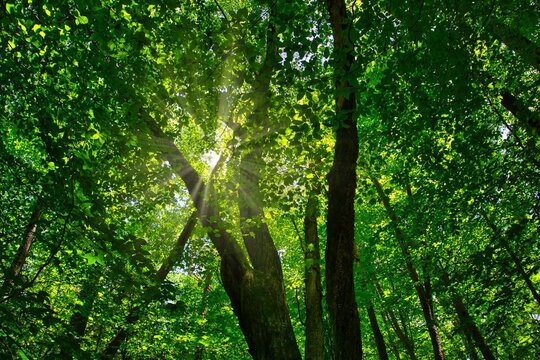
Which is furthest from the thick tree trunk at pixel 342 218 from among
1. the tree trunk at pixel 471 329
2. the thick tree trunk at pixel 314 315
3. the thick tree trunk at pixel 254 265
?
the tree trunk at pixel 471 329

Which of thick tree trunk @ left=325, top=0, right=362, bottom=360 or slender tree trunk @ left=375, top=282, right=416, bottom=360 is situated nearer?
thick tree trunk @ left=325, top=0, right=362, bottom=360

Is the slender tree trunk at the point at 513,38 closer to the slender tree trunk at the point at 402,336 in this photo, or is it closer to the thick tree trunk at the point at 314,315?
the thick tree trunk at the point at 314,315

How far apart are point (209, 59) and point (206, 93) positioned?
81cm

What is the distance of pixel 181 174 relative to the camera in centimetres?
602

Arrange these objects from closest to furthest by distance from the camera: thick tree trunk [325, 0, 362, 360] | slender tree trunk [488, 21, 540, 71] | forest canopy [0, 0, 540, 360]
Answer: thick tree trunk [325, 0, 362, 360]
forest canopy [0, 0, 540, 360]
slender tree trunk [488, 21, 540, 71]

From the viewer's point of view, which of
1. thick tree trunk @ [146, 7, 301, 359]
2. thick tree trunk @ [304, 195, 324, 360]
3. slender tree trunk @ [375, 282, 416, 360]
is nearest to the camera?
thick tree trunk @ [146, 7, 301, 359]

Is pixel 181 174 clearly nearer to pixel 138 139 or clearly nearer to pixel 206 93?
pixel 138 139

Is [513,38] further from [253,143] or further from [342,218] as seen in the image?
[342,218]

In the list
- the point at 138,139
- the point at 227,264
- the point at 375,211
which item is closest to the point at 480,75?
the point at 227,264

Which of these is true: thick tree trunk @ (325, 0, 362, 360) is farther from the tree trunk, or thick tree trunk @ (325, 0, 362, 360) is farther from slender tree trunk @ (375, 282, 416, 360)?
slender tree trunk @ (375, 282, 416, 360)

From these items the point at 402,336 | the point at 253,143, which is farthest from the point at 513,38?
the point at 402,336

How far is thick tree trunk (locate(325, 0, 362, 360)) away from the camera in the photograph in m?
3.25

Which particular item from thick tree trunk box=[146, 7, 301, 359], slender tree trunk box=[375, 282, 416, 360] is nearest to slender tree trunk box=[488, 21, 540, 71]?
thick tree trunk box=[146, 7, 301, 359]

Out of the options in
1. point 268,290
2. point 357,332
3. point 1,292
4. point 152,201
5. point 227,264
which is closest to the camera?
point 1,292
